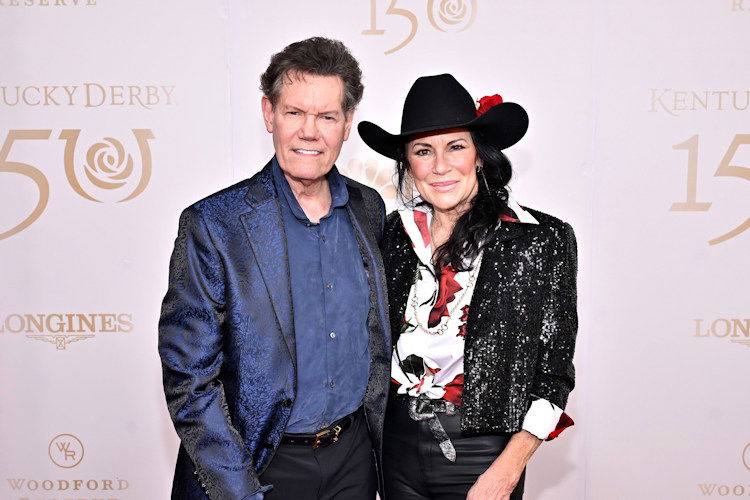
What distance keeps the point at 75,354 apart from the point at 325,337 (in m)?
1.67

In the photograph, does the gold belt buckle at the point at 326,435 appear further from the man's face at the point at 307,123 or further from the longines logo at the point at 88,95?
the longines logo at the point at 88,95

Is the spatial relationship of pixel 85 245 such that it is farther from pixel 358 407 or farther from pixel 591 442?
pixel 591 442

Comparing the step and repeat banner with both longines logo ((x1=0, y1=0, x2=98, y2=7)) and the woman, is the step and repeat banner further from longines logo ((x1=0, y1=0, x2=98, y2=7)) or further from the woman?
the woman

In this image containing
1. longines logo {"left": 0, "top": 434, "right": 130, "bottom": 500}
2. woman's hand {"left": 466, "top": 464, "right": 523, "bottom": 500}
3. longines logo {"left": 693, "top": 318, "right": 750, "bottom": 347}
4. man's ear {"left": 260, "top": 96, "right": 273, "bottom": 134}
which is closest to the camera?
woman's hand {"left": 466, "top": 464, "right": 523, "bottom": 500}

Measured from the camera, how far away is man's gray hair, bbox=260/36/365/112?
1.62 meters

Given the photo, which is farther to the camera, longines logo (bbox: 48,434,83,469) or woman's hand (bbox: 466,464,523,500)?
longines logo (bbox: 48,434,83,469)

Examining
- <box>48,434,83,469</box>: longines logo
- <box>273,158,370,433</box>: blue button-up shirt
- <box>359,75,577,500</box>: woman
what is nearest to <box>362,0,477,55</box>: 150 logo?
<box>359,75,577,500</box>: woman

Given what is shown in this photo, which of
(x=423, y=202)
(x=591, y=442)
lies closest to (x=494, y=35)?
(x=423, y=202)

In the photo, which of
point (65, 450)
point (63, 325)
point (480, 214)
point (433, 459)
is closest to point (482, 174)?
point (480, 214)

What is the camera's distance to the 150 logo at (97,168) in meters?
2.68

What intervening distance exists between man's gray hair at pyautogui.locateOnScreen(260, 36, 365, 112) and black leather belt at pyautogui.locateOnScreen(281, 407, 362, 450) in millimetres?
826

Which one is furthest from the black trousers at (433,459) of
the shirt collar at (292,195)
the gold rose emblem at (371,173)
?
the gold rose emblem at (371,173)

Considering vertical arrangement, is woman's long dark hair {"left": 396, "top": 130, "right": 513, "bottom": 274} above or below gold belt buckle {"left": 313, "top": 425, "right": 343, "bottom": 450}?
above

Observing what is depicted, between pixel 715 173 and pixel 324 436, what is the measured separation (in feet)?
6.71
